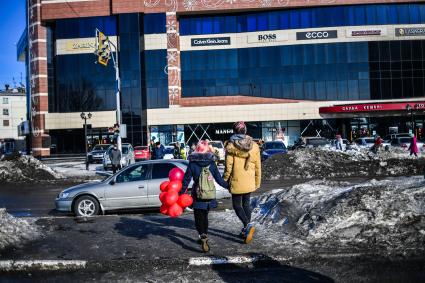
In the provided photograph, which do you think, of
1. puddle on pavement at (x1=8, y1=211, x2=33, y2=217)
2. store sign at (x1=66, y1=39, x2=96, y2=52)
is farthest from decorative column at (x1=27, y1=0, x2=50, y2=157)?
puddle on pavement at (x1=8, y1=211, x2=33, y2=217)

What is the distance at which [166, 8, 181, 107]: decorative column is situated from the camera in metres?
51.8

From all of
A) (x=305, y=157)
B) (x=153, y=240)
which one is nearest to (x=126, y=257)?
(x=153, y=240)

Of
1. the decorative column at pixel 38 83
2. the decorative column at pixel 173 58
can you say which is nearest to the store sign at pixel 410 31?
the decorative column at pixel 173 58

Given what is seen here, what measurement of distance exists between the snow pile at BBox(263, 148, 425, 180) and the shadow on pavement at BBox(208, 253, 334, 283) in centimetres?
1559

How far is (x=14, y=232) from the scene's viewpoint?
25.7 ft

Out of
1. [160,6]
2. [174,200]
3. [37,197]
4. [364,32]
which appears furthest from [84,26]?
[174,200]

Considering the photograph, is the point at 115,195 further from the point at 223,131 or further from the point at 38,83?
the point at 38,83

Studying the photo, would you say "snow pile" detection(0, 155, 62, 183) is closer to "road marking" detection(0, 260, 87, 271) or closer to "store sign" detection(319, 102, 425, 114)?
"road marking" detection(0, 260, 87, 271)

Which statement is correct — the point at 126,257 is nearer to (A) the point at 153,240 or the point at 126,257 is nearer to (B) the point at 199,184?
(A) the point at 153,240

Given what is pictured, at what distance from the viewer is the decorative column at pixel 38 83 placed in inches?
2108

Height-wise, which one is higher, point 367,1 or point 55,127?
point 367,1

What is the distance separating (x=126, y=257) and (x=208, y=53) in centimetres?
4705

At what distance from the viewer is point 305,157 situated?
23.2 metres

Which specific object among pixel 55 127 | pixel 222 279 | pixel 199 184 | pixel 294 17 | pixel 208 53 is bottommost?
pixel 222 279
